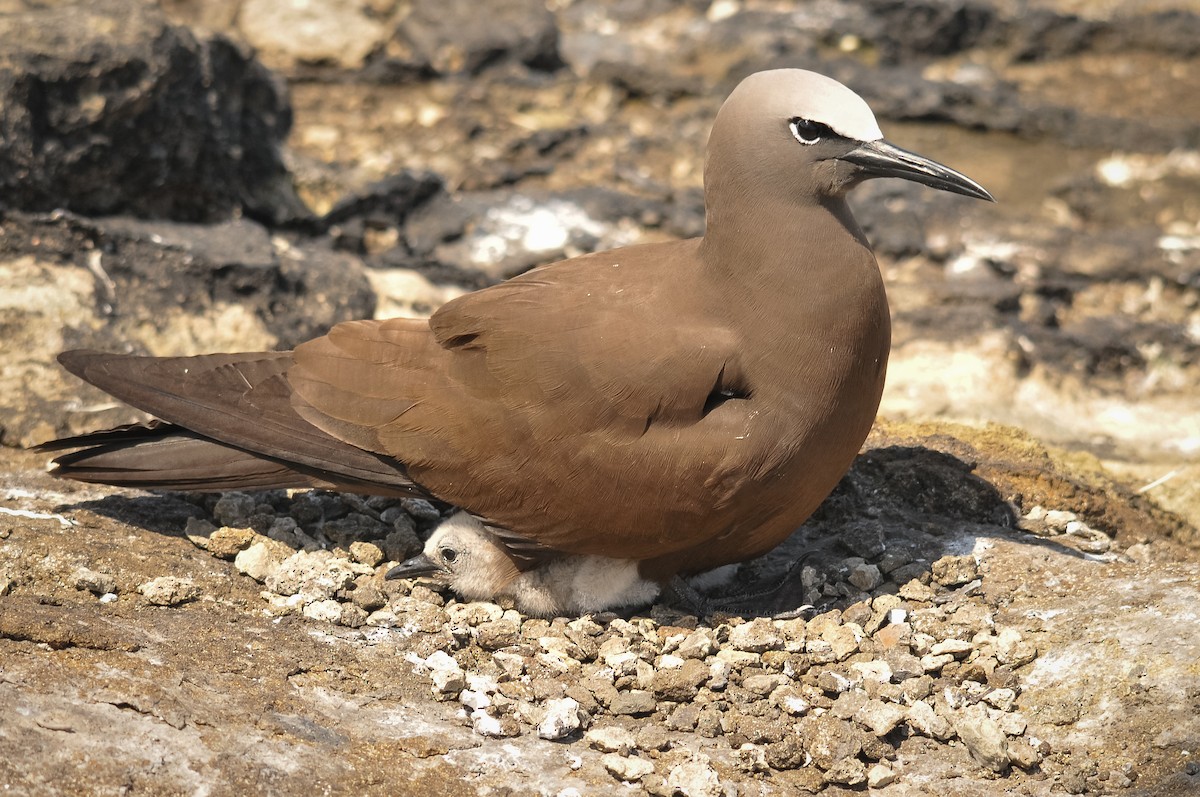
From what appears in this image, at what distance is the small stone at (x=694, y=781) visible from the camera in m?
3.42

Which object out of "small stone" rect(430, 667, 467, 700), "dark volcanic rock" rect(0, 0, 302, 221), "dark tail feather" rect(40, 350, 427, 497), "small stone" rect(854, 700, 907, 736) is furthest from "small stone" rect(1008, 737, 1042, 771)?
"dark volcanic rock" rect(0, 0, 302, 221)

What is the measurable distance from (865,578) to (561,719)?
123 cm

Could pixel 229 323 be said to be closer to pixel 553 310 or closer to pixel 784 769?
pixel 553 310

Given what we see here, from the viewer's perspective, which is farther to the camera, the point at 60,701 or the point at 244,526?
the point at 244,526

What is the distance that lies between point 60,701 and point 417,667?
39.6 inches

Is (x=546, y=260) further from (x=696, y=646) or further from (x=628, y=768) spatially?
(x=628, y=768)

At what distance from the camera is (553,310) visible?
418 cm

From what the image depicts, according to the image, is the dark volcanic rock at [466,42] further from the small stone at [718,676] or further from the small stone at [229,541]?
the small stone at [718,676]

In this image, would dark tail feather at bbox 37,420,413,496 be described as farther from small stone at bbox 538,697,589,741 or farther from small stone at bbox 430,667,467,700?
small stone at bbox 538,697,589,741

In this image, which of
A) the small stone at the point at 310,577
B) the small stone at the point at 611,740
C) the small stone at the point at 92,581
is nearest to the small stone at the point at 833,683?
the small stone at the point at 611,740

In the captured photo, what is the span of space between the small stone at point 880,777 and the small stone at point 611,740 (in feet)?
2.08

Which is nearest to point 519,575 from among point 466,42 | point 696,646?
point 696,646

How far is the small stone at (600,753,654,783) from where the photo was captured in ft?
11.4

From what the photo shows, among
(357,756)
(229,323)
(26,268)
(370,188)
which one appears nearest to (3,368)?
(26,268)
